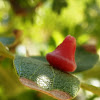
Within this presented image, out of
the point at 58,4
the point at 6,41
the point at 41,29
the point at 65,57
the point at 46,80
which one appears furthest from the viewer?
the point at 41,29

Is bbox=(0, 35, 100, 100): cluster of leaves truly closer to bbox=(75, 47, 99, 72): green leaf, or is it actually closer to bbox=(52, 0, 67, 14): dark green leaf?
bbox=(75, 47, 99, 72): green leaf

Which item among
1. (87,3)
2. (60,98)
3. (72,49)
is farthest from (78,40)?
(60,98)

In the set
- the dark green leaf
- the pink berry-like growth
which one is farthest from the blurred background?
the pink berry-like growth

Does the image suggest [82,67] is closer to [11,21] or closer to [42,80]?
[42,80]

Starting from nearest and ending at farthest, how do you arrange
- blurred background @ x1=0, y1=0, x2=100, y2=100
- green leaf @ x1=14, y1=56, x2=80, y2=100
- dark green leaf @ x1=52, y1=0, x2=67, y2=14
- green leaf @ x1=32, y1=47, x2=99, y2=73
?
green leaf @ x1=14, y1=56, x2=80, y2=100, green leaf @ x1=32, y1=47, x2=99, y2=73, blurred background @ x1=0, y1=0, x2=100, y2=100, dark green leaf @ x1=52, y1=0, x2=67, y2=14

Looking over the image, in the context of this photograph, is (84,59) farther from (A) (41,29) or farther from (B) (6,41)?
(A) (41,29)

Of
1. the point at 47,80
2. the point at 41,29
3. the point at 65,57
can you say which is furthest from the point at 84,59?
the point at 41,29
